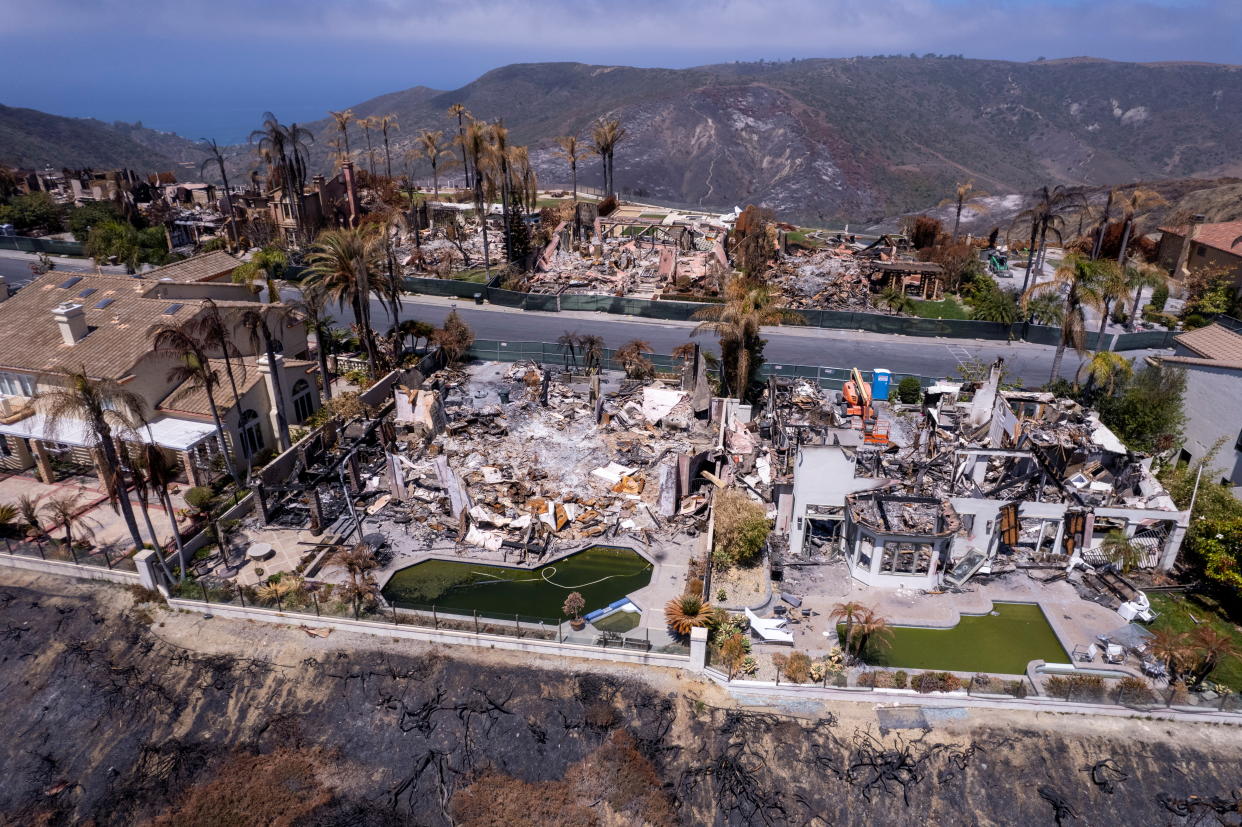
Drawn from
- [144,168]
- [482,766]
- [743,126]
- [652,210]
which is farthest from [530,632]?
[144,168]

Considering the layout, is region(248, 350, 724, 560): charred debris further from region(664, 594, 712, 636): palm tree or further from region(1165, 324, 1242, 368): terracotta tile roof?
region(1165, 324, 1242, 368): terracotta tile roof

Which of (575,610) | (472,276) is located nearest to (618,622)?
(575,610)

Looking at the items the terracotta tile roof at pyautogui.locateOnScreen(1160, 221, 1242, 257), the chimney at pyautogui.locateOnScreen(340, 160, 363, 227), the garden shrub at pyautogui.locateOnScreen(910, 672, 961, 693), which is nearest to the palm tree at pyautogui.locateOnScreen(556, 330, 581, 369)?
the garden shrub at pyautogui.locateOnScreen(910, 672, 961, 693)

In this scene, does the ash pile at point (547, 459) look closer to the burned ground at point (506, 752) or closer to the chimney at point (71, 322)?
the burned ground at point (506, 752)

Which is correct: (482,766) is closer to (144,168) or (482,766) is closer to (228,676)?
(228,676)

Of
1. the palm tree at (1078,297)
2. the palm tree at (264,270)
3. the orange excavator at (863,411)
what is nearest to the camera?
the palm tree at (1078,297)

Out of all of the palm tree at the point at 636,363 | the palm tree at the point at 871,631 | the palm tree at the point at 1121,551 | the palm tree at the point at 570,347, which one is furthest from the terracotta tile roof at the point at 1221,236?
the palm tree at the point at 871,631

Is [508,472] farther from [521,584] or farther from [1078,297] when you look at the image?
[1078,297]
